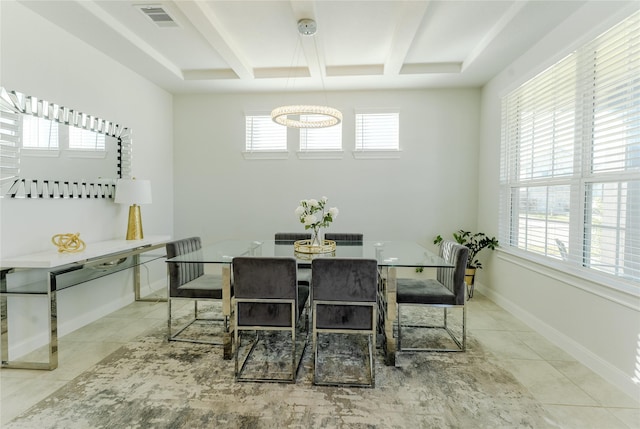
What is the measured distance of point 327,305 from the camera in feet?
7.48

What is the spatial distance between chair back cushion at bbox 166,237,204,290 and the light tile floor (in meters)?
0.71

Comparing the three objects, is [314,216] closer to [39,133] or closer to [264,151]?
[264,151]

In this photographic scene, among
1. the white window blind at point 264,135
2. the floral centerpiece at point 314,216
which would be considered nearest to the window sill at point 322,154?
the white window blind at point 264,135

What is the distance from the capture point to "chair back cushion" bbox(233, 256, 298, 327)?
7.44 ft

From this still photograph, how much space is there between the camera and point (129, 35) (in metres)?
3.13

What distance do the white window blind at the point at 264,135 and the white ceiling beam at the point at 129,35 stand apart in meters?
1.14

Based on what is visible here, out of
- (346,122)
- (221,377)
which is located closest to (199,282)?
(221,377)

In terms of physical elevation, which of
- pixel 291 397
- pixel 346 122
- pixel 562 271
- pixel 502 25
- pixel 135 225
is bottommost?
pixel 291 397

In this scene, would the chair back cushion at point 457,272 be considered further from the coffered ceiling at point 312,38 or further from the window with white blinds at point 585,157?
the coffered ceiling at point 312,38

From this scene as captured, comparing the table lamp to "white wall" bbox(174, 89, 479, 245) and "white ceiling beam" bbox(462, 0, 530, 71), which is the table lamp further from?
"white ceiling beam" bbox(462, 0, 530, 71)

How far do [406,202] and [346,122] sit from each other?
4.85 feet

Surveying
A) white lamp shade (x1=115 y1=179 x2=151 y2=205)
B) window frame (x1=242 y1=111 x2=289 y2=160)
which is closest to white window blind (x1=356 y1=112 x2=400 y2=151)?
window frame (x1=242 y1=111 x2=289 y2=160)

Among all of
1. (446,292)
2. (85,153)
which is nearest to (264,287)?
(446,292)

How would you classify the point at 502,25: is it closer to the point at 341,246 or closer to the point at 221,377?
the point at 341,246
